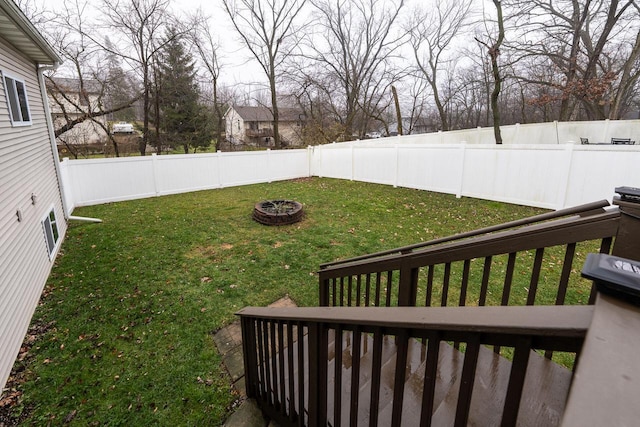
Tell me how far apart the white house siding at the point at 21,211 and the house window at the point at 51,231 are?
139 mm

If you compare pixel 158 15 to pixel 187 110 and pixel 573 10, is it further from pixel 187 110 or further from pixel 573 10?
pixel 573 10

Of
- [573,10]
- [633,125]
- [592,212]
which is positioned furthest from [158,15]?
[633,125]

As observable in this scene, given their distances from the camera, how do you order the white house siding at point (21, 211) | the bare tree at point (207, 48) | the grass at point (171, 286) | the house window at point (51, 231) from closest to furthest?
the grass at point (171, 286), the white house siding at point (21, 211), the house window at point (51, 231), the bare tree at point (207, 48)

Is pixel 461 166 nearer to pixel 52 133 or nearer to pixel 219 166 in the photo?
pixel 219 166

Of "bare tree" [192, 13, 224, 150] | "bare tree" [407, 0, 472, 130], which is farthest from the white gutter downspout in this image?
"bare tree" [407, 0, 472, 130]

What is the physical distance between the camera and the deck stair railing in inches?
30.2

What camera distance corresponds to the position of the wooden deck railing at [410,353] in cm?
70

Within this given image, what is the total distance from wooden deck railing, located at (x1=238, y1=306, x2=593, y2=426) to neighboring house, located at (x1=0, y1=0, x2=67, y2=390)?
10.0 feet

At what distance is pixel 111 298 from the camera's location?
13.9 ft

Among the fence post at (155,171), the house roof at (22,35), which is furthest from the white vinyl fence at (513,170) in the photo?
the house roof at (22,35)

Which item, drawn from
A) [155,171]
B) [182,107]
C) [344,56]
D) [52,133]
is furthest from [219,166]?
[344,56]

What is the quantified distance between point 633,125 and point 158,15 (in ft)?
69.8

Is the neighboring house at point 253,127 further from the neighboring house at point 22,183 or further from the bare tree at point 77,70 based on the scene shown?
the neighboring house at point 22,183

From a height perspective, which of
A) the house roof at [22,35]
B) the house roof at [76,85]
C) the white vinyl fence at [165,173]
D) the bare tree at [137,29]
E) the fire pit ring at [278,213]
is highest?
the bare tree at [137,29]
